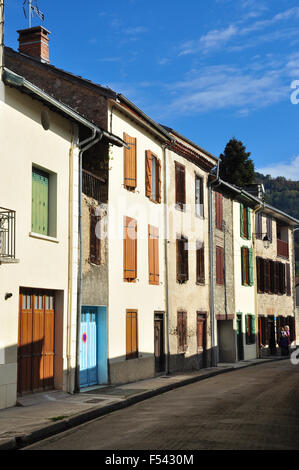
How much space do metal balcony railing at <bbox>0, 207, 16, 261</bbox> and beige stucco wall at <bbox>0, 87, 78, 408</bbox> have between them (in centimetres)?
20

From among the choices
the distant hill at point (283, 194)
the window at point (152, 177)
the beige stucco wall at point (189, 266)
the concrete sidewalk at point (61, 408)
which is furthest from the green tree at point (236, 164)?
the distant hill at point (283, 194)

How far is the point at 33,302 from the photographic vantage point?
43.3ft

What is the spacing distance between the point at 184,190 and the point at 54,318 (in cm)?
994

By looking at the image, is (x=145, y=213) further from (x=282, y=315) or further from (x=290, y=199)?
(x=290, y=199)

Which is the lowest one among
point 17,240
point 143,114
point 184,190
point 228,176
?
point 17,240

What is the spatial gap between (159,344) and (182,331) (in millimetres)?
1970

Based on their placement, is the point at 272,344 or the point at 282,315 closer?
the point at 272,344

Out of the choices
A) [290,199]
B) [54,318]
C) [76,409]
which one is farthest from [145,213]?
[290,199]

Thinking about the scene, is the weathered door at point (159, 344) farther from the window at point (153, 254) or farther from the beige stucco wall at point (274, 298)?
the beige stucco wall at point (274, 298)

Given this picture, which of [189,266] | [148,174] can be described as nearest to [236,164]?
[189,266]

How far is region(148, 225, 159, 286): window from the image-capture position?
1947 cm

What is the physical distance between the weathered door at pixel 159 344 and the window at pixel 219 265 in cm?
641

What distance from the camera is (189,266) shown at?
2305cm

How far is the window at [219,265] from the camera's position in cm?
2642
